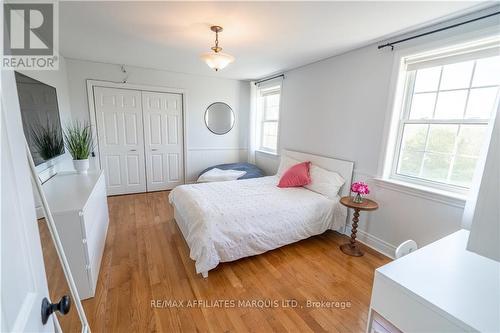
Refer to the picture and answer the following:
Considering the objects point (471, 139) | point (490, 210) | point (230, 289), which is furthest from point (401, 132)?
point (230, 289)

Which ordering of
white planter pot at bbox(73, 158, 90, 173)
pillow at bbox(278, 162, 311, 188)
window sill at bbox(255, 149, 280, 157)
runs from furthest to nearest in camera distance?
window sill at bbox(255, 149, 280, 157)
pillow at bbox(278, 162, 311, 188)
white planter pot at bbox(73, 158, 90, 173)

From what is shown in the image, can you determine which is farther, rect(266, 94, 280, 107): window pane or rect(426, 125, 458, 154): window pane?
rect(266, 94, 280, 107): window pane

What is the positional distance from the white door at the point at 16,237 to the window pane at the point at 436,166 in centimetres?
292

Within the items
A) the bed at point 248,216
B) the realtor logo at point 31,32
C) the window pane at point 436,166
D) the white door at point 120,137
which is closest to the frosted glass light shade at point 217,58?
the realtor logo at point 31,32

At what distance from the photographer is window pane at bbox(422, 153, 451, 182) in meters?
2.09

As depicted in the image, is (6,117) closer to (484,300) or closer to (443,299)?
(443,299)

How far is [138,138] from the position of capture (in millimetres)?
4219

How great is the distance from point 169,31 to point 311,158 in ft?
8.28

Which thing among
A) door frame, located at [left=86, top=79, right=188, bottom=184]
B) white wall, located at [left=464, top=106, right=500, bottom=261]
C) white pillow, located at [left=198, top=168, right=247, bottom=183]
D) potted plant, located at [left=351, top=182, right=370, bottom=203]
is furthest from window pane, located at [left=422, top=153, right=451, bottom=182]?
door frame, located at [left=86, top=79, right=188, bottom=184]

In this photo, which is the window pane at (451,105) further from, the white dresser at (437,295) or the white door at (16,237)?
the white door at (16,237)

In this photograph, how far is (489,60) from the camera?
183 centimetres

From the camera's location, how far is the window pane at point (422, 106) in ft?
7.17

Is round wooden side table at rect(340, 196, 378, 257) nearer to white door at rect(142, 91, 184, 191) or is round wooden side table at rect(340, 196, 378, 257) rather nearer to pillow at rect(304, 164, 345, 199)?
pillow at rect(304, 164, 345, 199)

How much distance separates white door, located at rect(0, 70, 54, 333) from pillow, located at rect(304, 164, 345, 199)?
281 centimetres
